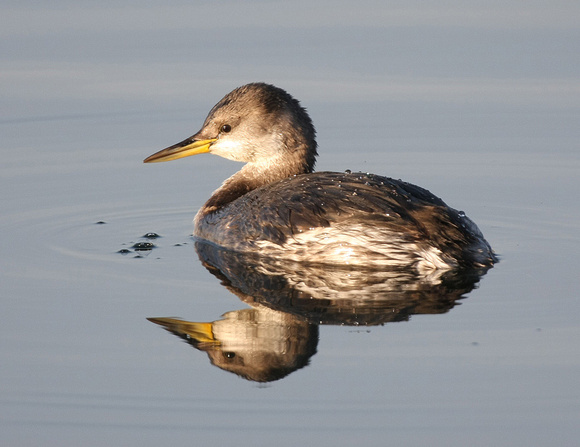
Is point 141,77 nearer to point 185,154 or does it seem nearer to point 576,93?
point 185,154

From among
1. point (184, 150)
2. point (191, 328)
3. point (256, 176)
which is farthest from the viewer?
point (184, 150)

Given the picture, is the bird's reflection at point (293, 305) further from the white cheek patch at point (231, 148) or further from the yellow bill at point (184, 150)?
the yellow bill at point (184, 150)

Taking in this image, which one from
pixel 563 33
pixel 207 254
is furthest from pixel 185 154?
pixel 563 33

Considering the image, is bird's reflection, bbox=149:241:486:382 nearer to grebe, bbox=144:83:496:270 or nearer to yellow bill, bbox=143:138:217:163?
grebe, bbox=144:83:496:270

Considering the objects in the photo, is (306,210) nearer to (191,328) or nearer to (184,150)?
(191,328)

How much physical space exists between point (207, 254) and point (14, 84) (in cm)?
494

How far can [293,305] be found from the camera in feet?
24.4

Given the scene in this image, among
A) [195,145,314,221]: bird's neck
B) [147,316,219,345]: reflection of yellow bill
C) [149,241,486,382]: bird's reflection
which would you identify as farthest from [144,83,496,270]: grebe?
[147,316,219,345]: reflection of yellow bill

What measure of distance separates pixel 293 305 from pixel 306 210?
1035mm

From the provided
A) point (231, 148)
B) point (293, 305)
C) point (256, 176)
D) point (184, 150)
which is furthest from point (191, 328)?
point (184, 150)

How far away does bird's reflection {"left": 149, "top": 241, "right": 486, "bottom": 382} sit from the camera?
6719 millimetres

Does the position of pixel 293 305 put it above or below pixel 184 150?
below

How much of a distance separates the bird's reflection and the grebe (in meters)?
0.13

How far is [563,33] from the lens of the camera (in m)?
13.6
